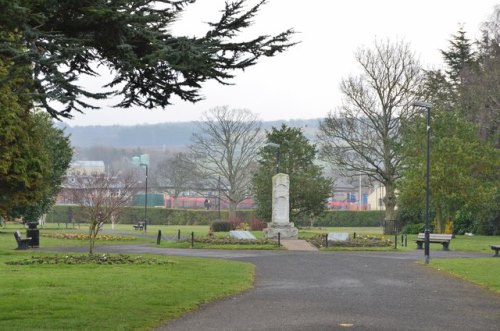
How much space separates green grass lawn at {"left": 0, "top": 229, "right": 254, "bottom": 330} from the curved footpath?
0.63 m

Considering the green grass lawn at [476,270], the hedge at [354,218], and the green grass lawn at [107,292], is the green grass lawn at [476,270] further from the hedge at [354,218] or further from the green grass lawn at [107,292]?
the hedge at [354,218]

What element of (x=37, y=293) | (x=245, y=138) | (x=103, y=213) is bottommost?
(x=37, y=293)

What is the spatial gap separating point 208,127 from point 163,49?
8206 centimetres

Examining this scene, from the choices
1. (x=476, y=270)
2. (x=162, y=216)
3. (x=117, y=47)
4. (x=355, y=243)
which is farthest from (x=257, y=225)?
(x=117, y=47)

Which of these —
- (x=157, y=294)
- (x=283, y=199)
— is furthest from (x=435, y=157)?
(x=157, y=294)

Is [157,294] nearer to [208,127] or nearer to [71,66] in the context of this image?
[71,66]

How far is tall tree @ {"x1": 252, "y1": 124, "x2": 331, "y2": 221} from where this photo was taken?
60344 mm

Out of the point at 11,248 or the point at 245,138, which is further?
the point at 245,138

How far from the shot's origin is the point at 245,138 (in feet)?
300

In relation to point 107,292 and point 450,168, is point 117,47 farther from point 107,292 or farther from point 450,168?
point 450,168

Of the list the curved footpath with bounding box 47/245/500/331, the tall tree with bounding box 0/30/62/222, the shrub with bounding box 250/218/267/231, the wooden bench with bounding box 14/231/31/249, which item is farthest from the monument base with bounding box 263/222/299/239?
the curved footpath with bounding box 47/245/500/331

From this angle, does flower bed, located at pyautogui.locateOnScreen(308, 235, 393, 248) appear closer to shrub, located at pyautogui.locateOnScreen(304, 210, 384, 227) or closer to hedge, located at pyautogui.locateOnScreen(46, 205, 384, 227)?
hedge, located at pyautogui.locateOnScreen(46, 205, 384, 227)

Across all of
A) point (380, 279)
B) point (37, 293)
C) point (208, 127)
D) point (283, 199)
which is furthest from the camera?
point (208, 127)

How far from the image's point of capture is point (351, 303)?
1552 cm
